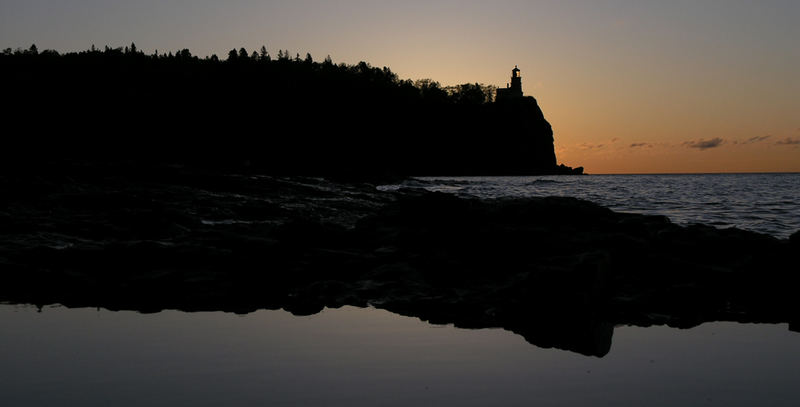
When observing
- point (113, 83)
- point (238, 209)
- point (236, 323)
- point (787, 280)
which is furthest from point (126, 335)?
point (113, 83)

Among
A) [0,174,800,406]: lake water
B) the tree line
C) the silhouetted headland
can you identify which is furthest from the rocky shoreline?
the tree line

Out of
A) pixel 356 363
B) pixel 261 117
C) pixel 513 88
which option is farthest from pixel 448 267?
pixel 513 88

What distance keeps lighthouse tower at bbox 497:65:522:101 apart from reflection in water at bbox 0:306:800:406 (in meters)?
154

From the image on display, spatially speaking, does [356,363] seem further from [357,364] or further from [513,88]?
[513,88]

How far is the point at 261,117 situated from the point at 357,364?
11850 cm

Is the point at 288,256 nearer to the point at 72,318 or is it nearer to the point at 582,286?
the point at 72,318

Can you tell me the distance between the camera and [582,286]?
7.93m

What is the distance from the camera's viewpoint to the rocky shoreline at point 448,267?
8133 millimetres

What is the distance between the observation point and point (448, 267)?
1066 centimetres

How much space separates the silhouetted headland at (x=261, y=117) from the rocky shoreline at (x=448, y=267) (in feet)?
211

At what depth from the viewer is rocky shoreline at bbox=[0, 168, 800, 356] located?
813cm

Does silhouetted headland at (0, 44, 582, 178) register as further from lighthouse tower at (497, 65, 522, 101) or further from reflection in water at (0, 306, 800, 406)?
reflection in water at (0, 306, 800, 406)

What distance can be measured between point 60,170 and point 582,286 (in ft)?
82.4

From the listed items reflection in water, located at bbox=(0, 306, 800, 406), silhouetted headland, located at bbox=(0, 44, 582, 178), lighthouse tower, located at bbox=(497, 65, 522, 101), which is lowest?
reflection in water, located at bbox=(0, 306, 800, 406)
